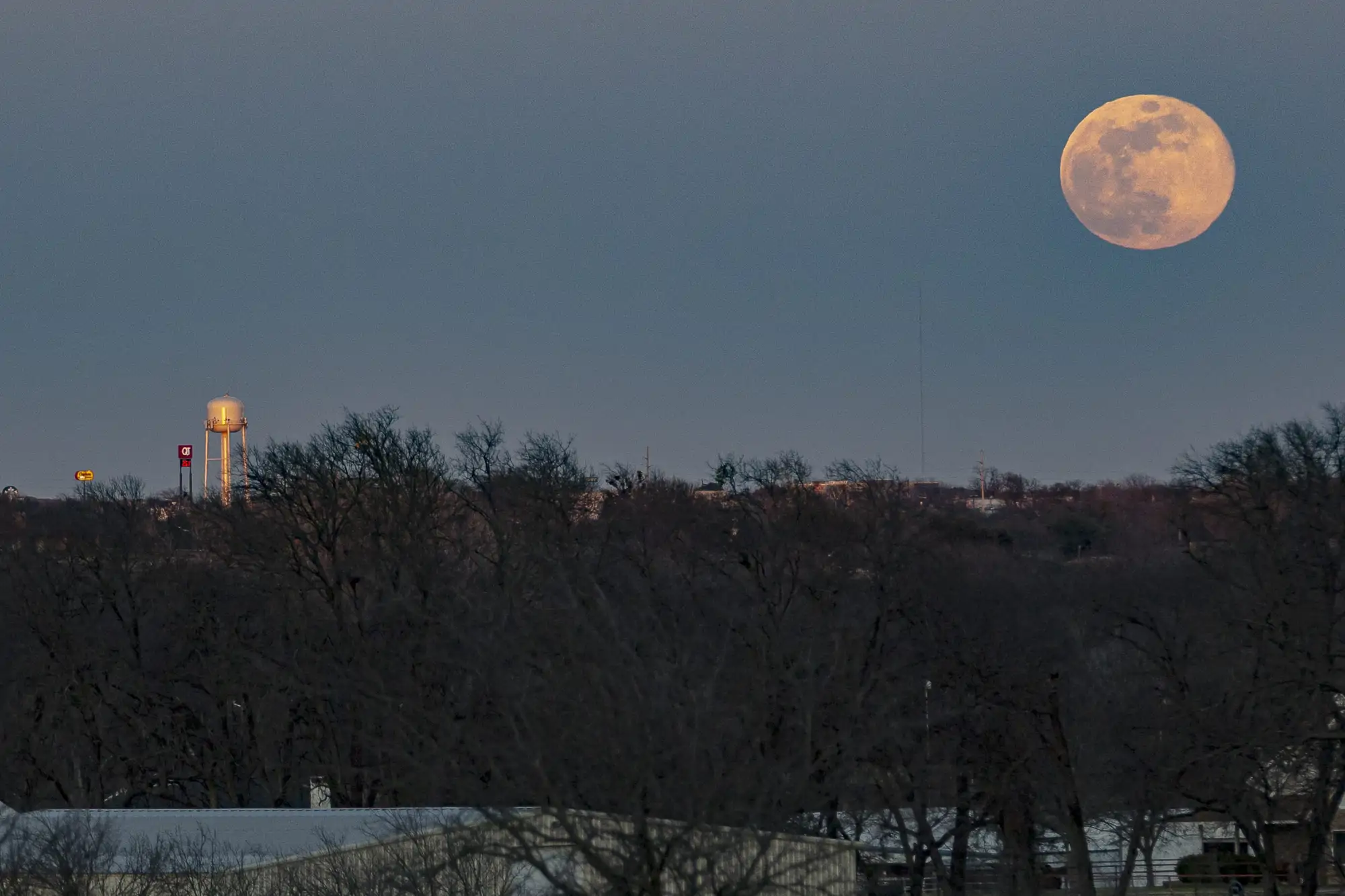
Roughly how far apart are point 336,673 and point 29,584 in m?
11.1

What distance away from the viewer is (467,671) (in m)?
38.9

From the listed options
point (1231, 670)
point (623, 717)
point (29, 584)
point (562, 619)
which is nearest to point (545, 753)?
point (623, 717)

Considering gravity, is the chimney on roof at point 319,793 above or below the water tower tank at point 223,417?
below

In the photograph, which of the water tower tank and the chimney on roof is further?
the water tower tank

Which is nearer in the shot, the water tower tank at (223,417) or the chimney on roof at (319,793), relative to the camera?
the chimney on roof at (319,793)

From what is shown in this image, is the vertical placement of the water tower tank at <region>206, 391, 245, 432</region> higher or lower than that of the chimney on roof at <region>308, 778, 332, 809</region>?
higher

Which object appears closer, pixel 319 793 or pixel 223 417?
pixel 319 793

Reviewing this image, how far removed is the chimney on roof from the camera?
142ft

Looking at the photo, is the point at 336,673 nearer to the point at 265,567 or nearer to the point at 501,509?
the point at 265,567

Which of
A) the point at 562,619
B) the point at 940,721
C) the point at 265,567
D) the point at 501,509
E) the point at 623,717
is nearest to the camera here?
the point at 623,717

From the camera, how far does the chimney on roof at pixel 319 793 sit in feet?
142

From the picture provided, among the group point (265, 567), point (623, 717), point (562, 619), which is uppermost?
point (265, 567)

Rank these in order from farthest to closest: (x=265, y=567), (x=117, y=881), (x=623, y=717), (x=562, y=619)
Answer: (x=265, y=567), (x=562, y=619), (x=117, y=881), (x=623, y=717)

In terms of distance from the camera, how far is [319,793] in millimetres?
45219
